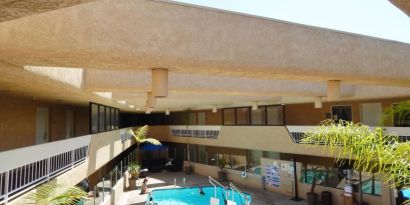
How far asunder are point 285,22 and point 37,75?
600 centimetres

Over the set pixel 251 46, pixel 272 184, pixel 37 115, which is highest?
pixel 251 46

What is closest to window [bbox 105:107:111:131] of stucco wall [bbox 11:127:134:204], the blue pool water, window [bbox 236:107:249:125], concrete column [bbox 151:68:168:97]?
stucco wall [bbox 11:127:134:204]

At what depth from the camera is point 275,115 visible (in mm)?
25969

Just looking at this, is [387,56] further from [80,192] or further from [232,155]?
[232,155]

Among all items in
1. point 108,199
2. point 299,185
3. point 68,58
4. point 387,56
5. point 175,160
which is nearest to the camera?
point 68,58

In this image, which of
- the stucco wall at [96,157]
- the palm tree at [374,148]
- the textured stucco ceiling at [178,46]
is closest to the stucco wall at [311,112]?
the textured stucco ceiling at [178,46]

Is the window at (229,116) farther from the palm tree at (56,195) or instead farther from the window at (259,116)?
the palm tree at (56,195)

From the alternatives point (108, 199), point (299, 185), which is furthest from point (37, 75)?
point (299, 185)

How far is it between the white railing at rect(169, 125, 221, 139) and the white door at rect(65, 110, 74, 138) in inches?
516

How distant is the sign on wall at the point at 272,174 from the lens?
23.2 m

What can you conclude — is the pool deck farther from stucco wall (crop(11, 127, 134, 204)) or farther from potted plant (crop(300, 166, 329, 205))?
stucco wall (crop(11, 127, 134, 204))

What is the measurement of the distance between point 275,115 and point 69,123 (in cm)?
1643

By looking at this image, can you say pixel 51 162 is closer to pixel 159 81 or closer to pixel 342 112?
pixel 159 81

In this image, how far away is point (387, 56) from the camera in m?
8.96
